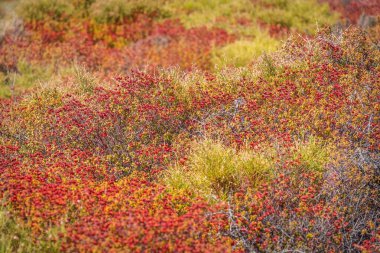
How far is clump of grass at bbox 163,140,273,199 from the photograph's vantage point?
5.59 metres

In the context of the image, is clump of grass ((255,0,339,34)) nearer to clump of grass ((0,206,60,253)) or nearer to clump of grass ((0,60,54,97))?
clump of grass ((0,60,54,97))

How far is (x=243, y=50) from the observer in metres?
12.4

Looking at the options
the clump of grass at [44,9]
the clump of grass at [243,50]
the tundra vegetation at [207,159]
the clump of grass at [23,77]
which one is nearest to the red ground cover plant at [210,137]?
the tundra vegetation at [207,159]

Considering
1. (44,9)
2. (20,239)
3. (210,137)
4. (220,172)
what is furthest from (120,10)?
(20,239)

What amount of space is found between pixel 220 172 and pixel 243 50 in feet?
24.1

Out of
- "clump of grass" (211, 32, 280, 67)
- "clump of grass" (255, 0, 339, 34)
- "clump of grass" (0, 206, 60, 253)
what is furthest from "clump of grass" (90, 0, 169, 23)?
"clump of grass" (0, 206, 60, 253)

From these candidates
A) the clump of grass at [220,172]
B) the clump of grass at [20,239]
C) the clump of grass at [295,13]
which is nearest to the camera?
the clump of grass at [20,239]

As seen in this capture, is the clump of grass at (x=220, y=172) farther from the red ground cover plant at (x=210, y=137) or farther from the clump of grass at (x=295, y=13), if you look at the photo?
the clump of grass at (x=295, y=13)

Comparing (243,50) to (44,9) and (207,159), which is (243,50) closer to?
(207,159)

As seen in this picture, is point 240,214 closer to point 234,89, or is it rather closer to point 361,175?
point 361,175

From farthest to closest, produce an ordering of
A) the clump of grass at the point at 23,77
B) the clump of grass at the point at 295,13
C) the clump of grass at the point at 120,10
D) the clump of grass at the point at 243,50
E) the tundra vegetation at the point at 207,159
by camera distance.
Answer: the clump of grass at the point at 295,13, the clump of grass at the point at 120,10, the clump of grass at the point at 243,50, the clump of grass at the point at 23,77, the tundra vegetation at the point at 207,159

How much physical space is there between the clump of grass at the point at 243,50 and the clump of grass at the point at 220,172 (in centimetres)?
593

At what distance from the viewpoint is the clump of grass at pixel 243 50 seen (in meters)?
11.9

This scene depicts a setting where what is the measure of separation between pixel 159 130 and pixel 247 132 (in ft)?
4.40
